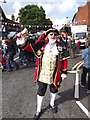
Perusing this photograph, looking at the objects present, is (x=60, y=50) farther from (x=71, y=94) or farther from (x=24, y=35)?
(x=71, y=94)

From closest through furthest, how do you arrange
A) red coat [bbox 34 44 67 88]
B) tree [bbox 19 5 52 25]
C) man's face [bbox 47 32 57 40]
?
man's face [bbox 47 32 57 40] → red coat [bbox 34 44 67 88] → tree [bbox 19 5 52 25]

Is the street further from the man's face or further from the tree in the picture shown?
the tree

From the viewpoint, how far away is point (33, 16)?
150ft

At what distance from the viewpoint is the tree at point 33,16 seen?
1721 inches

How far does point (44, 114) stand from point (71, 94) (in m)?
1.42

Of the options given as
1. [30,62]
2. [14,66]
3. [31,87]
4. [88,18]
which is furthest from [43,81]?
[88,18]

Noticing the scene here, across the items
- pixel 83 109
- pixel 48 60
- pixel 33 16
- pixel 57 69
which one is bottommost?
pixel 83 109

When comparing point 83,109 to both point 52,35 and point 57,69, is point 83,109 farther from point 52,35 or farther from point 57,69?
point 52,35

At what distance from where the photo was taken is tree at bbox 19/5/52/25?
4372 centimetres

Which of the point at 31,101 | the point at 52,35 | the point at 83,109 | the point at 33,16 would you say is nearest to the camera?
the point at 52,35

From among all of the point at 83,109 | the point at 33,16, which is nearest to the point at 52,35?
the point at 83,109

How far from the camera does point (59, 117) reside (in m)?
3.60

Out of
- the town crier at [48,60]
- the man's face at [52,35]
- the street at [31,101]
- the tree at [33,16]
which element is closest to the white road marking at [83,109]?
the street at [31,101]

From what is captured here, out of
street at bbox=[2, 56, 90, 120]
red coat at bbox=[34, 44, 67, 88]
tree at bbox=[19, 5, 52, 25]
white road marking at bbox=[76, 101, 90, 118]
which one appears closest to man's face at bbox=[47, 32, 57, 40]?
red coat at bbox=[34, 44, 67, 88]
